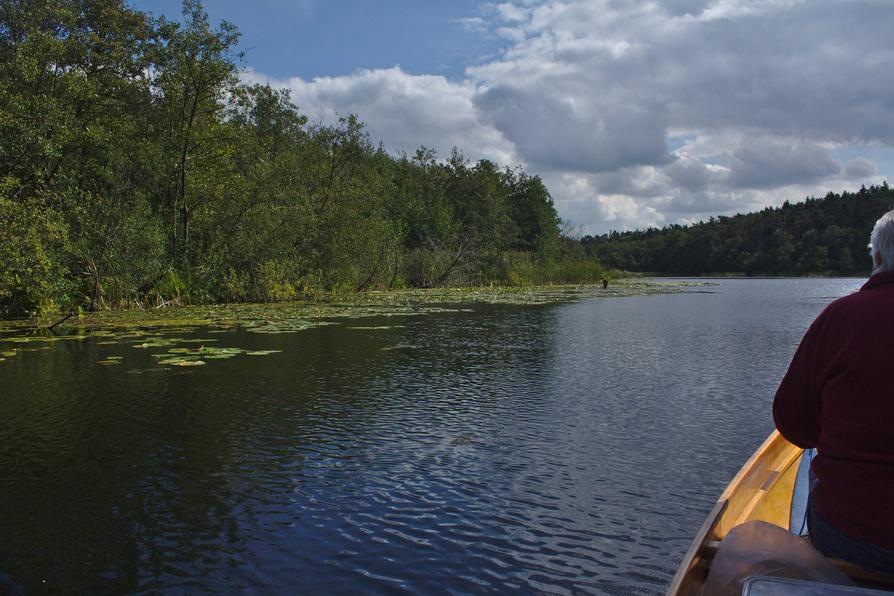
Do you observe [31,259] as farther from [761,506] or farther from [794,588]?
[794,588]

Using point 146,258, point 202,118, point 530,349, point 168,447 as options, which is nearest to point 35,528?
point 168,447

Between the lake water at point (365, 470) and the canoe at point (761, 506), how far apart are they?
0.70 metres

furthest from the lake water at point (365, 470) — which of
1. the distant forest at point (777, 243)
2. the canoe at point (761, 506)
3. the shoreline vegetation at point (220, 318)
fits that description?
the distant forest at point (777, 243)

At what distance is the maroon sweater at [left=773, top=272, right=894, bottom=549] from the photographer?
7.29 feet

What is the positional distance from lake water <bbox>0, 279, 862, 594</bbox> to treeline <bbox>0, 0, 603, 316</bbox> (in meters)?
8.22

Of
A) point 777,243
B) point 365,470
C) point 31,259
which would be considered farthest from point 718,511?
point 777,243

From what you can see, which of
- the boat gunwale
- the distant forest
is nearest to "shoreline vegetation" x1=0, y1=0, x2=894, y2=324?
the boat gunwale

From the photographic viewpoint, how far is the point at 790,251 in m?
98.9

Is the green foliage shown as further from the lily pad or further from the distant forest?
the distant forest

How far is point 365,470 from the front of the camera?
5.49 meters

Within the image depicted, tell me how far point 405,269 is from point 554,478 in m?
33.3

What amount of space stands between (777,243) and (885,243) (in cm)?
11265

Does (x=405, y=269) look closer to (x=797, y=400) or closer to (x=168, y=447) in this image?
(x=168, y=447)

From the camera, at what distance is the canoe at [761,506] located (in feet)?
8.23
